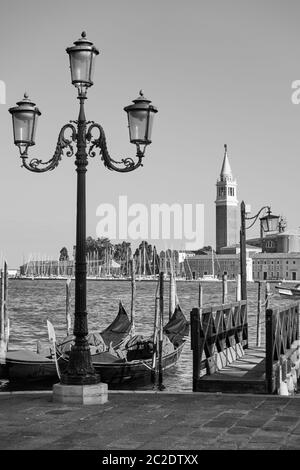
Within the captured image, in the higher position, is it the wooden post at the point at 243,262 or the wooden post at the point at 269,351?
the wooden post at the point at 243,262

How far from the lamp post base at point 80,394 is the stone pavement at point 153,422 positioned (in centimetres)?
10

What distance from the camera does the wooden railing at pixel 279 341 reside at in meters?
9.66

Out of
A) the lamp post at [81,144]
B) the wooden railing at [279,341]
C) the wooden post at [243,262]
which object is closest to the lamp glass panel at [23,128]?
the lamp post at [81,144]

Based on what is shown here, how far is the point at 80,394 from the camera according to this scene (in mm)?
7770

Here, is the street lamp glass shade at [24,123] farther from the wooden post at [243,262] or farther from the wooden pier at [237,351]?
the wooden post at [243,262]

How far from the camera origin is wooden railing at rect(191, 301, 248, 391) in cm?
962

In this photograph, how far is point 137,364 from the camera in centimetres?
1599

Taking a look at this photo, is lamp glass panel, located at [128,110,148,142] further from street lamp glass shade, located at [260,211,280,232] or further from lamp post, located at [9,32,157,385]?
street lamp glass shade, located at [260,211,280,232]

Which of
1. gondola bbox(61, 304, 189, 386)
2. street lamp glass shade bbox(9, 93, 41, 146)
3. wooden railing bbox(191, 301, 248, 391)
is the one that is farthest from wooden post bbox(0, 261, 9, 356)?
street lamp glass shade bbox(9, 93, 41, 146)

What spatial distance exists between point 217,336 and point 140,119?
160 inches

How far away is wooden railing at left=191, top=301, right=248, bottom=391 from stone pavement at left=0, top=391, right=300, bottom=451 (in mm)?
1258

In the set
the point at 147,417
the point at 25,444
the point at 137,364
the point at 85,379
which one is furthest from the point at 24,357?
the point at 25,444

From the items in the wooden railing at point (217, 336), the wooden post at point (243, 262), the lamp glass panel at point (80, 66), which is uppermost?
the lamp glass panel at point (80, 66)
